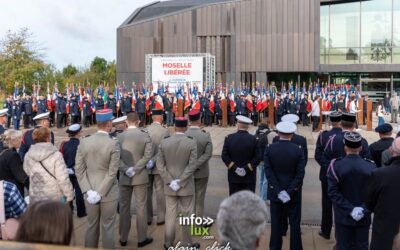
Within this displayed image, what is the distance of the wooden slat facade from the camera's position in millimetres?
36438

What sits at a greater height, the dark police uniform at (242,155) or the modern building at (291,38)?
the modern building at (291,38)

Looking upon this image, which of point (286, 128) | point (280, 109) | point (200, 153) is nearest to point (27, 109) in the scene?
point (280, 109)

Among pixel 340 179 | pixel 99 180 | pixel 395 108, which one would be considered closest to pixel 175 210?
pixel 99 180

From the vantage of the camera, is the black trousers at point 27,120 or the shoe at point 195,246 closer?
the shoe at point 195,246

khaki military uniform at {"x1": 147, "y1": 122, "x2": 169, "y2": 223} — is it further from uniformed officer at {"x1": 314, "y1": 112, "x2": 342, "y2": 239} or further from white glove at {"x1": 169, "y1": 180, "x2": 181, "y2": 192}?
uniformed officer at {"x1": 314, "y1": 112, "x2": 342, "y2": 239}

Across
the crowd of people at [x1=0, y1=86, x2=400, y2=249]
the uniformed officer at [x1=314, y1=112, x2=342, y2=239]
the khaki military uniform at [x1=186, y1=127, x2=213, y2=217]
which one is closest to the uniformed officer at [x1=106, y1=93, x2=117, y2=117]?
the crowd of people at [x1=0, y1=86, x2=400, y2=249]

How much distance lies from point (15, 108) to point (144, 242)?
64.4ft

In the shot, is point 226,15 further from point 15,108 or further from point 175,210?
point 175,210

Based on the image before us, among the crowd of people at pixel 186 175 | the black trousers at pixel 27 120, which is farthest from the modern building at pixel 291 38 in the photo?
the crowd of people at pixel 186 175

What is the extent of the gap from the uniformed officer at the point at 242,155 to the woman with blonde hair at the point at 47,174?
9.12 ft

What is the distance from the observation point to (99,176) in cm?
583

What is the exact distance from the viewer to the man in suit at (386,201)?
14.5ft

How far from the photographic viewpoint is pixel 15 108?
78.2 feet

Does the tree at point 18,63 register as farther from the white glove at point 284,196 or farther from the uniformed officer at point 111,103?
the white glove at point 284,196
